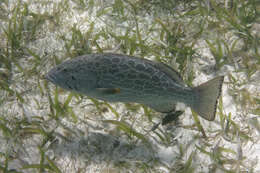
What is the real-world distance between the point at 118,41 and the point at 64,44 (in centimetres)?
100

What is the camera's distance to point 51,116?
10.3 ft

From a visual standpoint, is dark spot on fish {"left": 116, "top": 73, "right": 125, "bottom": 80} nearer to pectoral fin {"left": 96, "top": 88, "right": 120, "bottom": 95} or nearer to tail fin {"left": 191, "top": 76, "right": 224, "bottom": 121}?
pectoral fin {"left": 96, "top": 88, "right": 120, "bottom": 95}

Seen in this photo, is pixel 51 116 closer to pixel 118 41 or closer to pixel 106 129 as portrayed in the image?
pixel 106 129

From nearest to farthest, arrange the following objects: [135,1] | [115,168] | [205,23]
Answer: [115,168]
[205,23]
[135,1]

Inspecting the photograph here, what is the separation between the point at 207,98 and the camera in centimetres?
253

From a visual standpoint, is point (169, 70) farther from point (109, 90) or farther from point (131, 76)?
point (109, 90)

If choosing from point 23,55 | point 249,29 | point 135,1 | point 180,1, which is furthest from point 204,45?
point 23,55

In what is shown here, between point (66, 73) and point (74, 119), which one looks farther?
point (74, 119)

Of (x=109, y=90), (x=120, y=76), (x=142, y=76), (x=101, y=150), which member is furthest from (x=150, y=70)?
(x=101, y=150)

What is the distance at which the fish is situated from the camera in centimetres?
236

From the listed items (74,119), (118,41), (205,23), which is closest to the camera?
(74,119)

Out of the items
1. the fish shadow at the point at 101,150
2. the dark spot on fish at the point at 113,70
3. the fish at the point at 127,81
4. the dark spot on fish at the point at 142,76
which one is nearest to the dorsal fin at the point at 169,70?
the fish at the point at 127,81

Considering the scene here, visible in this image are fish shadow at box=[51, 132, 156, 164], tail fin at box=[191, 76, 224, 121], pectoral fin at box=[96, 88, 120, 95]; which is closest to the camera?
pectoral fin at box=[96, 88, 120, 95]

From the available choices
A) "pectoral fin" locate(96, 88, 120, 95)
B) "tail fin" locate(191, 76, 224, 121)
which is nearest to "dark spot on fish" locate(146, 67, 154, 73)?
"pectoral fin" locate(96, 88, 120, 95)
